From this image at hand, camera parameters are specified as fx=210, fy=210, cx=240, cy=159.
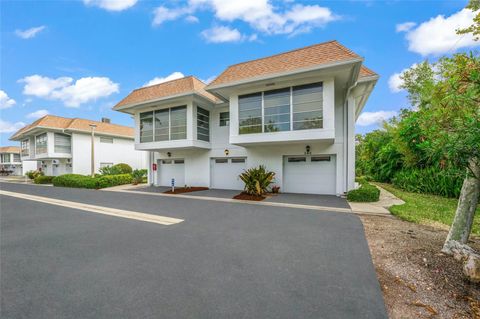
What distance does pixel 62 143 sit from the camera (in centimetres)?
2186

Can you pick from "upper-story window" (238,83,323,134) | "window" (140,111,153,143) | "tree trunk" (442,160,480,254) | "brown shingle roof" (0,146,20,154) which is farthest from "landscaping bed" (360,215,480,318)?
"brown shingle roof" (0,146,20,154)

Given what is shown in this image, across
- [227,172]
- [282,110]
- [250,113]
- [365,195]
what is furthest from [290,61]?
[227,172]

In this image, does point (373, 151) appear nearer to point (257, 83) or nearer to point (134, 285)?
point (257, 83)

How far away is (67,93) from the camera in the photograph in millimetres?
25922

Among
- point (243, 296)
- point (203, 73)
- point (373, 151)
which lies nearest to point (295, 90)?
point (203, 73)

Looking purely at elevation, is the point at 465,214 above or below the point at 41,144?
below

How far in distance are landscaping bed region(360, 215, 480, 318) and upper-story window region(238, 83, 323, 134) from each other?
5816 mm

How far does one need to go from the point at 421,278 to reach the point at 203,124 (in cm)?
1249

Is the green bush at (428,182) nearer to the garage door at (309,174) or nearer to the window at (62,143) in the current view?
the garage door at (309,174)

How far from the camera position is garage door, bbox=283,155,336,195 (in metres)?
10.9

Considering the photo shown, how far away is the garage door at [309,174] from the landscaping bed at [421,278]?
6123 millimetres

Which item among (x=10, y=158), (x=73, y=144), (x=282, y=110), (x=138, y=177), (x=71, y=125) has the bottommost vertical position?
(x=138, y=177)

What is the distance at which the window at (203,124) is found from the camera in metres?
13.3

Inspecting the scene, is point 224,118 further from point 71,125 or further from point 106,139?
point 71,125
